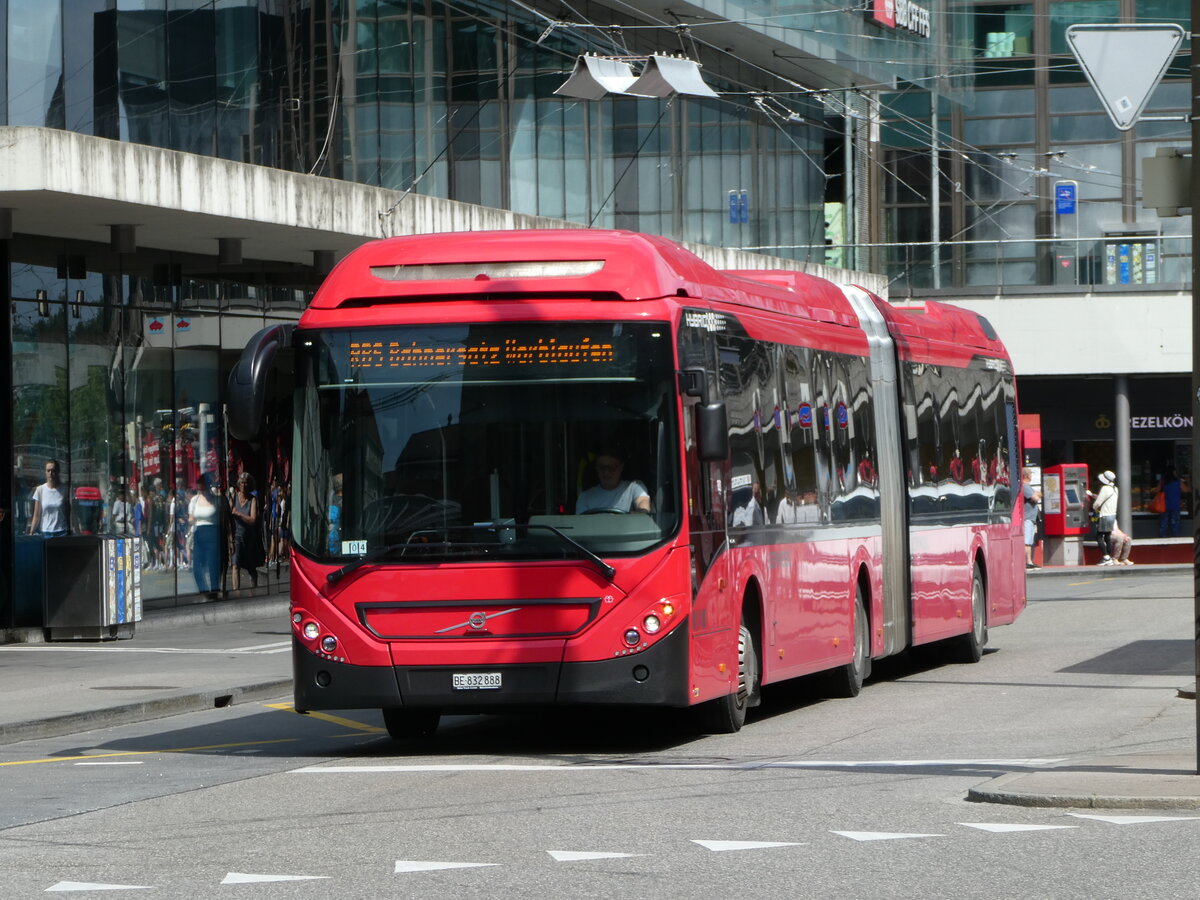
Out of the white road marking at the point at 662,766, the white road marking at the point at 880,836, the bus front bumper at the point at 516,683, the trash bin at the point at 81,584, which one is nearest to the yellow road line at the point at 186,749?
the bus front bumper at the point at 516,683

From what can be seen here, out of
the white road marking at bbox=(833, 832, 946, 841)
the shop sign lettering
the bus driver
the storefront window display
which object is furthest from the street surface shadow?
the shop sign lettering

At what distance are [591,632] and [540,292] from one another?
6.67 ft

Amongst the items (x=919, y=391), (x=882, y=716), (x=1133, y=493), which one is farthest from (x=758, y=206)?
(x=882, y=716)

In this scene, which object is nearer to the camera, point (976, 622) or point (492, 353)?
point (492, 353)

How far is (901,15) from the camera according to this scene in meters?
47.0

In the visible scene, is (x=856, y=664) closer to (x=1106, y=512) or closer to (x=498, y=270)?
(x=498, y=270)

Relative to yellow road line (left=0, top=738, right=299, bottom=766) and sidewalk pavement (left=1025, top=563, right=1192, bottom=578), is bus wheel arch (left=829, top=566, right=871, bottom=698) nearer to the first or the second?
yellow road line (left=0, top=738, right=299, bottom=766)

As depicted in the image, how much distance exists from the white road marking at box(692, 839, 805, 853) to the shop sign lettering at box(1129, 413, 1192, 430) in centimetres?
4441

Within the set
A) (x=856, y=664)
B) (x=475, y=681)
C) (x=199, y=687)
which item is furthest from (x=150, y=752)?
(x=856, y=664)

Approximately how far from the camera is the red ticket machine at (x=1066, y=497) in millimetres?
41312

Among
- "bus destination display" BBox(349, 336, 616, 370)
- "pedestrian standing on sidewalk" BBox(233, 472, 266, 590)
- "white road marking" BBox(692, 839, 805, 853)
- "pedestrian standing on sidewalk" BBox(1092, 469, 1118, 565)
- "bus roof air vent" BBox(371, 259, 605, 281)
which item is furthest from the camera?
"pedestrian standing on sidewalk" BBox(1092, 469, 1118, 565)

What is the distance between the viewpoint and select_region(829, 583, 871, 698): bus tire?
54.1 feet

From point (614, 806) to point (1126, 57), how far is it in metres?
5.29

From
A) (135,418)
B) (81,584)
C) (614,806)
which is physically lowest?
(614,806)
